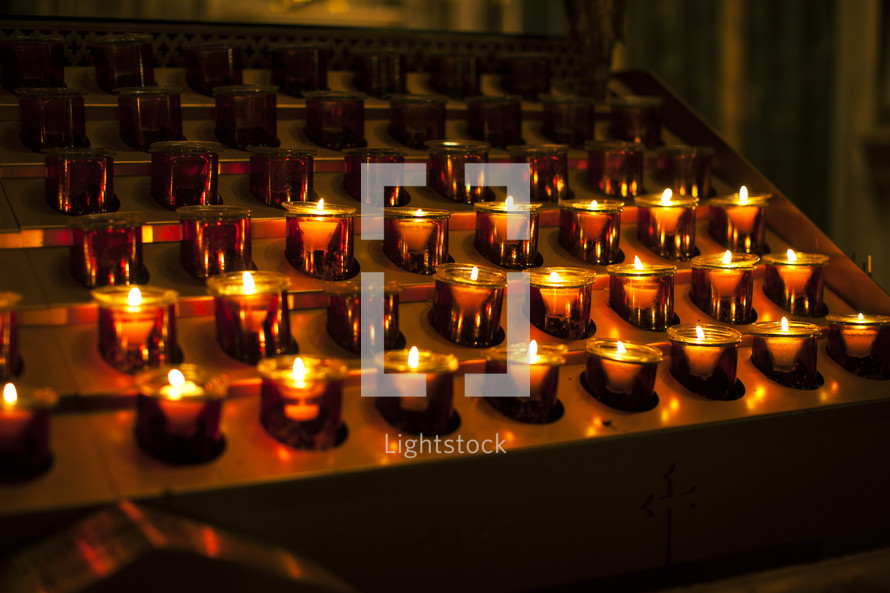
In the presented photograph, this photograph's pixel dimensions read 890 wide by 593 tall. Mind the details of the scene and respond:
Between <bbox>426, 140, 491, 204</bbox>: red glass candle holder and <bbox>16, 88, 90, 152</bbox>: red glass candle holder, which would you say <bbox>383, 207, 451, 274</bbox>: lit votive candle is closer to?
<bbox>426, 140, 491, 204</bbox>: red glass candle holder

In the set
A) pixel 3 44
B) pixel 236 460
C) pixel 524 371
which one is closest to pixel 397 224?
pixel 524 371

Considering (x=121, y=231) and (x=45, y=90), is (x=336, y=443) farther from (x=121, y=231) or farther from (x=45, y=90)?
(x=45, y=90)

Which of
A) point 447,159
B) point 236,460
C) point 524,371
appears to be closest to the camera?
point 236,460

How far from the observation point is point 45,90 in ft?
3.24

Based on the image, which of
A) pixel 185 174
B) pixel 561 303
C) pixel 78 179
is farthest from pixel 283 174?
pixel 561 303

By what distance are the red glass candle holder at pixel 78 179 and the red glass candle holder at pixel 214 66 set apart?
305mm

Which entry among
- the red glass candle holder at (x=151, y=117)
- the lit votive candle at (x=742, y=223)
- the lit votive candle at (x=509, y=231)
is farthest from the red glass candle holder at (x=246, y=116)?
the lit votive candle at (x=742, y=223)

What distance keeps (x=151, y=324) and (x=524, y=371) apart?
0.35 meters

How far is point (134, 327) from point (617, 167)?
73cm

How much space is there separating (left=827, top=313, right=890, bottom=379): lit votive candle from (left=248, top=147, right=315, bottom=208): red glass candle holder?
667 millimetres

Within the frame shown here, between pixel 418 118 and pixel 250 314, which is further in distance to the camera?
pixel 418 118

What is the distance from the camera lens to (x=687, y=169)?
1.27 m

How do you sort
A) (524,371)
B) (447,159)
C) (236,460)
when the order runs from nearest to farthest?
1. (236,460)
2. (524,371)
3. (447,159)

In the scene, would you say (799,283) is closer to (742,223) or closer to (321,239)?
(742,223)
